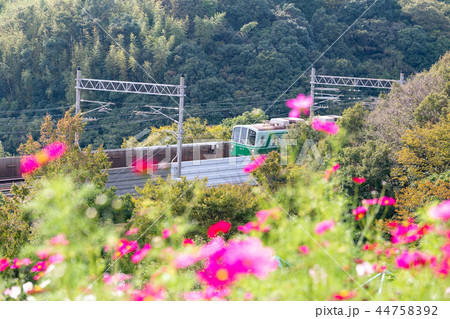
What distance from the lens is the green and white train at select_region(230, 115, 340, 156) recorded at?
663 inches

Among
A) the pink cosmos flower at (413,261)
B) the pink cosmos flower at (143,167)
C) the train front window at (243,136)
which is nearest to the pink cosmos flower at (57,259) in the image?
the pink cosmos flower at (413,261)

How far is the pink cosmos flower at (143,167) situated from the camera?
684 inches

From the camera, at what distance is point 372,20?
38.2 m

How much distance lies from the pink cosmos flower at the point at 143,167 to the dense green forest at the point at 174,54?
1049cm

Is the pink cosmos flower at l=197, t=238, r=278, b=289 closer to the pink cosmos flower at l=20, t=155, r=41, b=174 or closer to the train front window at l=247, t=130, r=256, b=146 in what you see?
the pink cosmos flower at l=20, t=155, r=41, b=174

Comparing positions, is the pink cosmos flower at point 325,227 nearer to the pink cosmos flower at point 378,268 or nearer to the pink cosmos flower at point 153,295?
the pink cosmos flower at point 378,268

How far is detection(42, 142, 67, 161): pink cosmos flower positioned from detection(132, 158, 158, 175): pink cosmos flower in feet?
25.0

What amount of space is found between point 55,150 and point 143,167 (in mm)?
8210

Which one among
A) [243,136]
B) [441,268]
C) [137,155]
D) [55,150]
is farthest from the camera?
[137,155]

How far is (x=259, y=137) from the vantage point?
16.8 meters

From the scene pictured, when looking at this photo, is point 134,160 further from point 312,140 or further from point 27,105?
point 27,105

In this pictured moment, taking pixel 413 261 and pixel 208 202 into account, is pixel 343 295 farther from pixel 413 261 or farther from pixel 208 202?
pixel 208 202

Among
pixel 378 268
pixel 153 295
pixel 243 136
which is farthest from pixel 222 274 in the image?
pixel 243 136

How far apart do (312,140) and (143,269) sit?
10.8 meters
